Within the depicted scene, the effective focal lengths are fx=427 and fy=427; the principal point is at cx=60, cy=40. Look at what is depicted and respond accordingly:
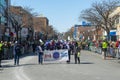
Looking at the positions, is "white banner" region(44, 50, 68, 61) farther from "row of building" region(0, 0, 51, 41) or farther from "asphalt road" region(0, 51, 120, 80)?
"row of building" region(0, 0, 51, 41)

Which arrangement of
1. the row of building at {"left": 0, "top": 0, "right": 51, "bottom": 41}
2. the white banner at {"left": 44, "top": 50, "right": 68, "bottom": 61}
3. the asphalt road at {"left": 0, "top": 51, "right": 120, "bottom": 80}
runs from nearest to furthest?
the asphalt road at {"left": 0, "top": 51, "right": 120, "bottom": 80} < the white banner at {"left": 44, "top": 50, "right": 68, "bottom": 61} < the row of building at {"left": 0, "top": 0, "right": 51, "bottom": 41}

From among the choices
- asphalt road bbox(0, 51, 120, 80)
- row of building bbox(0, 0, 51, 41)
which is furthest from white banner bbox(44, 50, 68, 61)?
row of building bbox(0, 0, 51, 41)

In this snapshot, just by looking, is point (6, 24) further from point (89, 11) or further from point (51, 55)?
point (51, 55)

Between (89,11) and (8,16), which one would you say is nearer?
(8,16)

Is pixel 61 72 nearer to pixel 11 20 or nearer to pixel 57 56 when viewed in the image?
pixel 57 56

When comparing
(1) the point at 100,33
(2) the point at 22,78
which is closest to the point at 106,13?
(1) the point at 100,33

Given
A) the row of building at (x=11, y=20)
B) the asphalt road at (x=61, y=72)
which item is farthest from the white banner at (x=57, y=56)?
the row of building at (x=11, y=20)

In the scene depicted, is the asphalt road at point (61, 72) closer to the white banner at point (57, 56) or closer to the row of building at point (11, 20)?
the white banner at point (57, 56)

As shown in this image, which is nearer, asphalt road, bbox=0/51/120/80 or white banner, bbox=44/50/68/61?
asphalt road, bbox=0/51/120/80

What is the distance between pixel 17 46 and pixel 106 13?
56.5m

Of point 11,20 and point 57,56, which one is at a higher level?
point 11,20

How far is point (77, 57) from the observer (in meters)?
33.2

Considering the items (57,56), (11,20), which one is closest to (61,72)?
(57,56)

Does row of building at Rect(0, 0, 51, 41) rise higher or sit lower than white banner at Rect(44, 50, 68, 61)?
Result: higher
